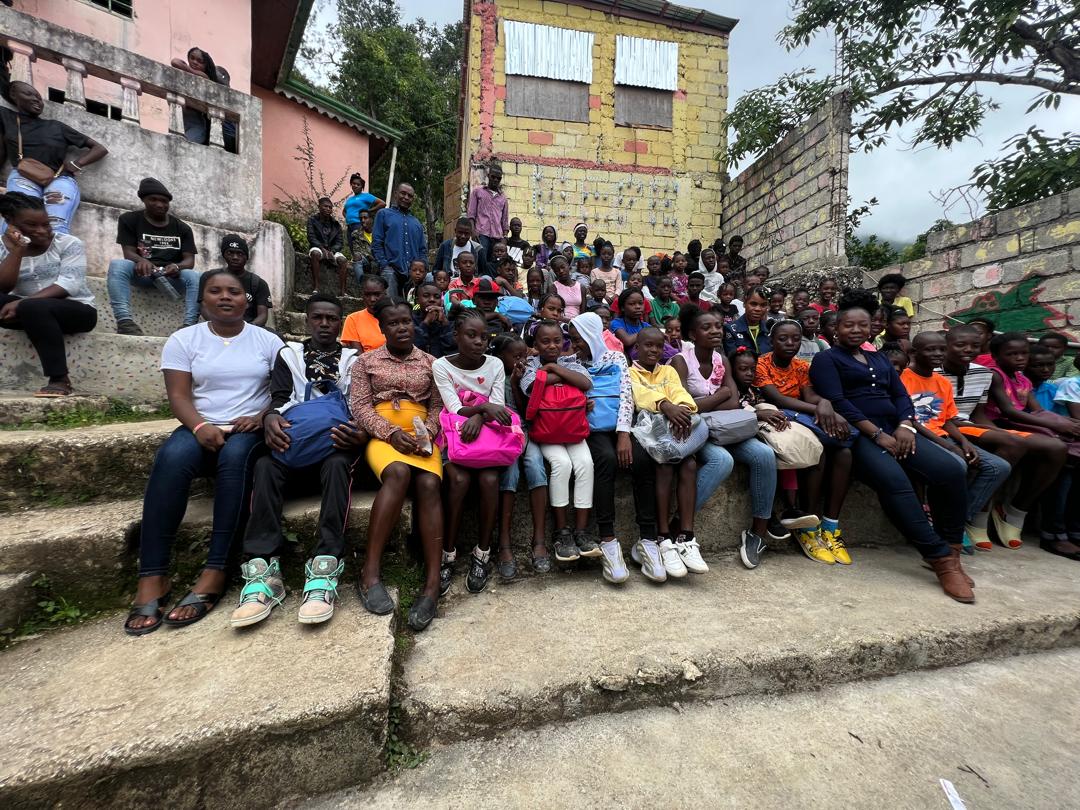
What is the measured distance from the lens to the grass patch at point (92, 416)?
274 centimetres

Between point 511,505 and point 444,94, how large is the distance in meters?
16.0

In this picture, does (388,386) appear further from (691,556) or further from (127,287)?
(127,287)

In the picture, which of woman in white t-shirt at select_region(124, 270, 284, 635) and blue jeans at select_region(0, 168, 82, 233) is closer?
woman in white t-shirt at select_region(124, 270, 284, 635)

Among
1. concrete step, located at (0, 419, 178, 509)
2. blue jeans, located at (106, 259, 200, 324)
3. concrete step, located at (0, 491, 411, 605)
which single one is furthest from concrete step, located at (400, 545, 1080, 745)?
blue jeans, located at (106, 259, 200, 324)

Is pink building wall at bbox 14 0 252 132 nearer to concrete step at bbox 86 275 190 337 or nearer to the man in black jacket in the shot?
the man in black jacket

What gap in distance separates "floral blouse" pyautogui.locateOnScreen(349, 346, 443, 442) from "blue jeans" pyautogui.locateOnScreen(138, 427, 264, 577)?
575 millimetres

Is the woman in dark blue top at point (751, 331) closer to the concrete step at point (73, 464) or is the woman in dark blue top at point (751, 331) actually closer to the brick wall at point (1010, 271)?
the brick wall at point (1010, 271)

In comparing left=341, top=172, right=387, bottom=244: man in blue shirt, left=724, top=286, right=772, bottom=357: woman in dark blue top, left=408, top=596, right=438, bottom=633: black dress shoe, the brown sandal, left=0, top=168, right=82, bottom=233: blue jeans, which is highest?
left=341, top=172, right=387, bottom=244: man in blue shirt

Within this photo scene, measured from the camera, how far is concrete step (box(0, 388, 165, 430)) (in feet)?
8.87

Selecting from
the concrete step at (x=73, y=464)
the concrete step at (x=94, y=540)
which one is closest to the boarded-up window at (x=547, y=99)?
the concrete step at (x=73, y=464)

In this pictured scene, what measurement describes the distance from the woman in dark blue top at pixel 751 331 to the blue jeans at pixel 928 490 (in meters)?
1.61

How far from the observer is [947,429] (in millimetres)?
3465

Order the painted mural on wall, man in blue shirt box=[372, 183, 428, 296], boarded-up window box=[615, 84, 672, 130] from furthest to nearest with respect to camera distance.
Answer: boarded-up window box=[615, 84, 672, 130]
man in blue shirt box=[372, 183, 428, 296]
the painted mural on wall

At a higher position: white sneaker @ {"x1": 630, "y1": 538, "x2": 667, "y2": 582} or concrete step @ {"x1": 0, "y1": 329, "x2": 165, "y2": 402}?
concrete step @ {"x1": 0, "y1": 329, "x2": 165, "y2": 402}
